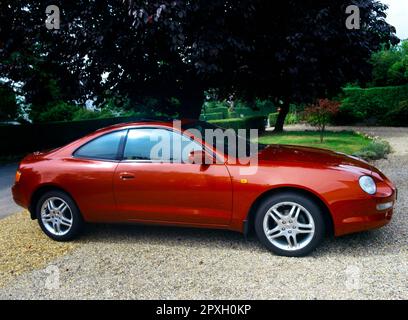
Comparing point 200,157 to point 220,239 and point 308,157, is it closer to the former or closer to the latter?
point 220,239

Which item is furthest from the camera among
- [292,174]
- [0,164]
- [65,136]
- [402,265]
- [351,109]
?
[351,109]

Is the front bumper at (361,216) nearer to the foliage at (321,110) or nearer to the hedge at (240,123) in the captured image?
the foliage at (321,110)

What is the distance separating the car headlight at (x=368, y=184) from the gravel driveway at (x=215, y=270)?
674mm

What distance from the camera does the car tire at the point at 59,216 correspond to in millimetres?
4594

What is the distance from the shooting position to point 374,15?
7801 millimetres

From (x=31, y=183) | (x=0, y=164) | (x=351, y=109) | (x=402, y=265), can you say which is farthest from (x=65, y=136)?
(x=351, y=109)

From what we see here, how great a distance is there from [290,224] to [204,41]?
382cm

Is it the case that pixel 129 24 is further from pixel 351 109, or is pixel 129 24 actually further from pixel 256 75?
pixel 351 109

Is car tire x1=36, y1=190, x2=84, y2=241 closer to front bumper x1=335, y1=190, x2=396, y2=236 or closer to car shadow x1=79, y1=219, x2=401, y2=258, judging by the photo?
car shadow x1=79, y1=219, x2=401, y2=258

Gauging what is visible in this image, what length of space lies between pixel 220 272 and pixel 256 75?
16.9 feet

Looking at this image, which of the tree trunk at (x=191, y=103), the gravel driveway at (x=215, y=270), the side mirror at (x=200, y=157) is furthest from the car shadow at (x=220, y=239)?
the tree trunk at (x=191, y=103)

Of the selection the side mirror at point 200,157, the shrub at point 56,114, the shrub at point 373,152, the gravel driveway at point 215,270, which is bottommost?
the gravel driveway at point 215,270

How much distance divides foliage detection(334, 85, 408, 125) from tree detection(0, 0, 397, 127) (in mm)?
18868
